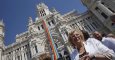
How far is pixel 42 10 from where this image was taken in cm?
4184

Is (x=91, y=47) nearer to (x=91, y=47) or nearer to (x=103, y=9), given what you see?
(x=91, y=47)

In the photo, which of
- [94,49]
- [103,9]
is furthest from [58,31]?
[94,49]

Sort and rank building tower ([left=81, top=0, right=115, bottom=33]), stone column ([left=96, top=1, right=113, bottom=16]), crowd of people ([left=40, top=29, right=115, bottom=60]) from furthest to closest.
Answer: stone column ([left=96, top=1, right=113, bottom=16]), building tower ([left=81, top=0, right=115, bottom=33]), crowd of people ([left=40, top=29, right=115, bottom=60])

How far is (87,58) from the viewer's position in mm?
3605

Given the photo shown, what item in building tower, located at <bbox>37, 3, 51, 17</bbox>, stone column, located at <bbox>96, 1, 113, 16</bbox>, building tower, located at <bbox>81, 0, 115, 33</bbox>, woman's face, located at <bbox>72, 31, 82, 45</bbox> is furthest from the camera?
building tower, located at <bbox>37, 3, 51, 17</bbox>

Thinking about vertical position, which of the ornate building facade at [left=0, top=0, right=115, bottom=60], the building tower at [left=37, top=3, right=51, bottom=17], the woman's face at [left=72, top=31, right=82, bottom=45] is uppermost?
the building tower at [left=37, top=3, right=51, bottom=17]

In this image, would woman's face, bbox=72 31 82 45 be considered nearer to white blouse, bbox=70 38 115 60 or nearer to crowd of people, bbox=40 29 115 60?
crowd of people, bbox=40 29 115 60

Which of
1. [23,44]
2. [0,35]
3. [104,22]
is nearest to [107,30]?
[104,22]

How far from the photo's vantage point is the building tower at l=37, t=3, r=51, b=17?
133ft

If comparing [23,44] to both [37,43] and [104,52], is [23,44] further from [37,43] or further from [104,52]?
[104,52]

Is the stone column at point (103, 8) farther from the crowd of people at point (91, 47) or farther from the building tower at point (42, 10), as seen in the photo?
the crowd of people at point (91, 47)

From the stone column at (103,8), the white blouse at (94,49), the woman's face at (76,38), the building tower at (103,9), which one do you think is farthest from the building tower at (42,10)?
the white blouse at (94,49)

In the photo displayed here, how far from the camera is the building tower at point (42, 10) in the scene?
40469 mm

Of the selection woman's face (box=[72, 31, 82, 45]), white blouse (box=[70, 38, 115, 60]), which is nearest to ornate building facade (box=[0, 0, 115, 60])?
woman's face (box=[72, 31, 82, 45])
